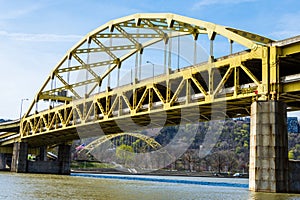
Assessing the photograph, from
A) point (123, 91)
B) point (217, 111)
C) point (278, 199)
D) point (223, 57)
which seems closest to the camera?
point (278, 199)

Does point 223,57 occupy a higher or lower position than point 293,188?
higher

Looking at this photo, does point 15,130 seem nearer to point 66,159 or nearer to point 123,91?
point 66,159

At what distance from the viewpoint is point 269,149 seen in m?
35.2

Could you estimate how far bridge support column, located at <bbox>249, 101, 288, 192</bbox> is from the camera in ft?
114

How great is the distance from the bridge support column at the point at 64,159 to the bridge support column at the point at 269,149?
80.7m

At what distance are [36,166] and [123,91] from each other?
5110 centimetres

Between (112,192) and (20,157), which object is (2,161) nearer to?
(20,157)

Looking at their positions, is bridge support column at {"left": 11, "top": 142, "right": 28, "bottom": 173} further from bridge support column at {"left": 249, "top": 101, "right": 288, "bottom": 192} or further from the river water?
bridge support column at {"left": 249, "top": 101, "right": 288, "bottom": 192}

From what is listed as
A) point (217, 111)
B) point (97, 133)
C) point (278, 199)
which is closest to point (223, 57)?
point (217, 111)

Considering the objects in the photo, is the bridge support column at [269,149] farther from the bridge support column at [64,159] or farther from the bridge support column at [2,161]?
the bridge support column at [2,161]

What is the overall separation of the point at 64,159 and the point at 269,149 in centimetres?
8308

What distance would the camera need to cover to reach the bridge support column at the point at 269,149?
1367 inches

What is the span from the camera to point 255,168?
35.2m

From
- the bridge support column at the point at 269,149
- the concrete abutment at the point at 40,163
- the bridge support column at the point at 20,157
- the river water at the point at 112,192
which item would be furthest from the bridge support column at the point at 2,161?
the bridge support column at the point at 269,149
